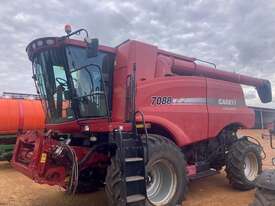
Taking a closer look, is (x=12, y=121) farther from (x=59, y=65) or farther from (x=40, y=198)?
(x=59, y=65)

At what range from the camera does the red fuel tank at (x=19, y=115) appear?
12711 millimetres

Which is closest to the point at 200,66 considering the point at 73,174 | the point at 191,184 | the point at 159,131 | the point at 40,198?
the point at 159,131

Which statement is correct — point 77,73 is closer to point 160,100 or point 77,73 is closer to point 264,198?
point 160,100

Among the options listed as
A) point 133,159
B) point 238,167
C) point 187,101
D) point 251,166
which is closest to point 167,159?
point 133,159

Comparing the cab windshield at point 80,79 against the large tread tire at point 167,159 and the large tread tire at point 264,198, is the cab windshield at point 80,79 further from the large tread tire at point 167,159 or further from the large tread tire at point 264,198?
the large tread tire at point 264,198

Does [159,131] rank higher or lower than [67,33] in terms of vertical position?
lower

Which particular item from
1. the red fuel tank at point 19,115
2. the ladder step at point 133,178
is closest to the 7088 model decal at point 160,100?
the ladder step at point 133,178

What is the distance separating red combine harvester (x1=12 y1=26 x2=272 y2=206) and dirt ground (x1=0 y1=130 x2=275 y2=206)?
368 mm

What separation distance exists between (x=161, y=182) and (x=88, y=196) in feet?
7.03

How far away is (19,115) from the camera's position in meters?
13.1

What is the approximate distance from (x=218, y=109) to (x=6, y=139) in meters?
8.15

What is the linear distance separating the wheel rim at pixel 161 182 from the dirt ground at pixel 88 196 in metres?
0.97

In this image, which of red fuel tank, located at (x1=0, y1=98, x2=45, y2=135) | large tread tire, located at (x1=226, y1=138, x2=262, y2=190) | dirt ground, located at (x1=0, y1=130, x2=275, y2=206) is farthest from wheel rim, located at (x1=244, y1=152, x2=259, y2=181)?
red fuel tank, located at (x1=0, y1=98, x2=45, y2=135)

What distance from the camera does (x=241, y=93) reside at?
9.41 meters
